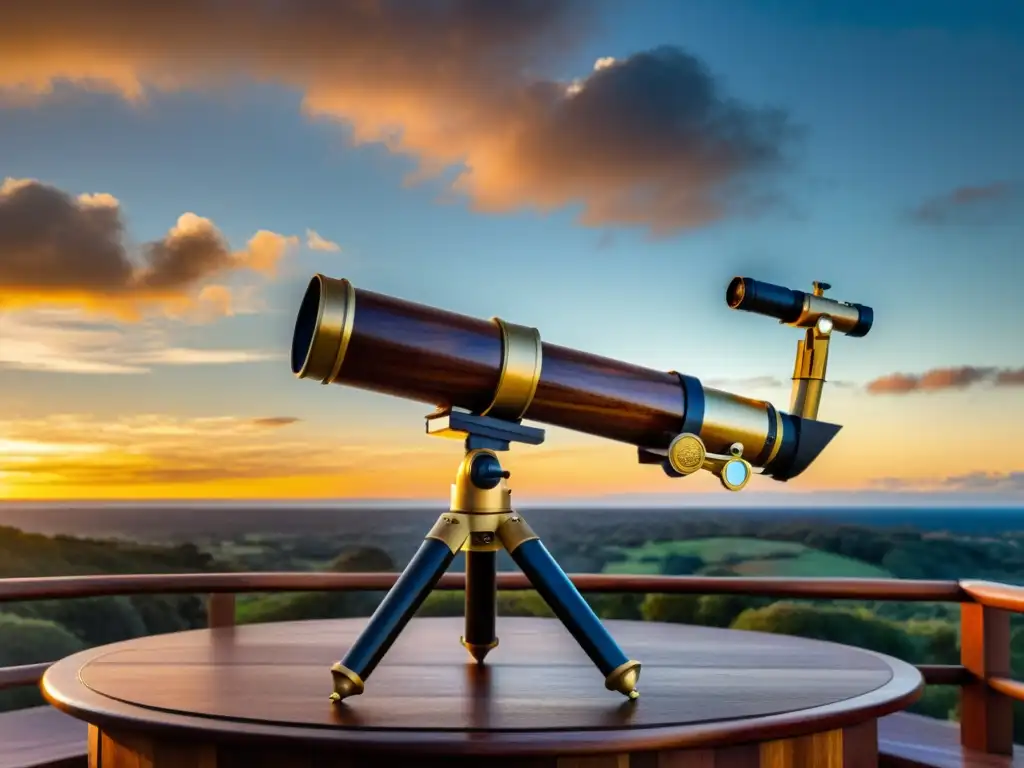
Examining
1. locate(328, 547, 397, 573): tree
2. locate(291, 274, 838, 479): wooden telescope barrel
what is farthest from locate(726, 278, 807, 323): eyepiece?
locate(328, 547, 397, 573): tree

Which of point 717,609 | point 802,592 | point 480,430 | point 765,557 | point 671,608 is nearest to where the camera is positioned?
point 480,430

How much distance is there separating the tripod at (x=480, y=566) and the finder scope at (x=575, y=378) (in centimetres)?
4

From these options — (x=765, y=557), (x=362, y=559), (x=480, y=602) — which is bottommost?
(x=765, y=557)

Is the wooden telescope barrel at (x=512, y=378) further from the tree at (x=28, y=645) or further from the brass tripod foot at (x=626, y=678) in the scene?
the tree at (x=28, y=645)

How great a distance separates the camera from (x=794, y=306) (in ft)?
6.40

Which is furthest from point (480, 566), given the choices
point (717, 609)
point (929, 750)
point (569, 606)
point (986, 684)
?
point (717, 609)

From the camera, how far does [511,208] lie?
17.5ft

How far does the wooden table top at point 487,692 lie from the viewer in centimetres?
139

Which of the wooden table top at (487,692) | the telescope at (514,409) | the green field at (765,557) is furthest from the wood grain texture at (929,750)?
the green field at (765,557)

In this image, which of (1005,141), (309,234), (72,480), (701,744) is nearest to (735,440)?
(701,744)

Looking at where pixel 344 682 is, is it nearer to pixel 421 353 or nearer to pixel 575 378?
pixel 421 353

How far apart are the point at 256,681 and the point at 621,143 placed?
3993mm

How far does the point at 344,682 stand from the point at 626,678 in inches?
17.6

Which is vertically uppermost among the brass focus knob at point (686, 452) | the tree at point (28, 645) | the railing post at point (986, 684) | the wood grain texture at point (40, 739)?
the brass focus knob at point (686, 452)
